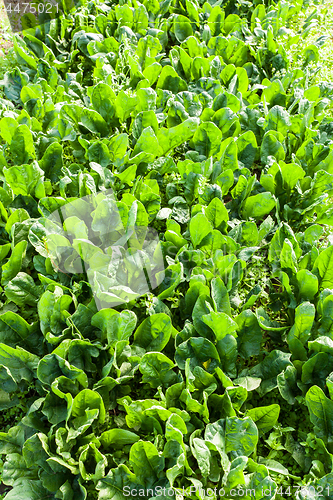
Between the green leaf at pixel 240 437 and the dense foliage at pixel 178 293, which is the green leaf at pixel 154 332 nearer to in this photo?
the dense foliage at pixel 178 293

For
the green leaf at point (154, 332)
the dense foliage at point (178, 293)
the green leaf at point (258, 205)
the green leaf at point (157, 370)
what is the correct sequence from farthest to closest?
the green leaf at point (258, 205) < the green leaf at point (154, 332) < the green leaf at point (157, 370) < the dense foliage at point (178, 293)

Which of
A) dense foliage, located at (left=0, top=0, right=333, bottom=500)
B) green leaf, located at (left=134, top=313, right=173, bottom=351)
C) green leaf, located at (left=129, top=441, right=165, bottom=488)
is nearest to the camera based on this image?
green leaf, located at (left=129, top=441, right=165, bottom=488)

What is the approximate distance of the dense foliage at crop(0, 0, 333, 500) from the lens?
76.7 inches

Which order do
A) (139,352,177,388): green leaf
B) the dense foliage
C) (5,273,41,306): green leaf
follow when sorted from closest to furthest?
the dense foliage
(139,352,177,388): green leaf
(5,273,41,306): green leaf

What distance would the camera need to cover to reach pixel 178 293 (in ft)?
8.29

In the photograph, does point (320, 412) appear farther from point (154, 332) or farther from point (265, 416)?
point (154, 332)

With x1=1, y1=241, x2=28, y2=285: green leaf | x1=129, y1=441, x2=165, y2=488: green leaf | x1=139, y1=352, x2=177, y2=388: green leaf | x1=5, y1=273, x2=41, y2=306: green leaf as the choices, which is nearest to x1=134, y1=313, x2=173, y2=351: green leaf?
x1=139, y1=352, x2=177, y2=388: green leaf

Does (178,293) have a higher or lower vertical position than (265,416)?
higher

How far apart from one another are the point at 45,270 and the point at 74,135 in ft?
3.87

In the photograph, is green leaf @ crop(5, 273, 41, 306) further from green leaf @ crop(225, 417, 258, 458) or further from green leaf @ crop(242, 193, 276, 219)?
green leaf @ crop(242, 193, 276, 219)

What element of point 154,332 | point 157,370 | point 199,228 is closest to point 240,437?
point 157,370

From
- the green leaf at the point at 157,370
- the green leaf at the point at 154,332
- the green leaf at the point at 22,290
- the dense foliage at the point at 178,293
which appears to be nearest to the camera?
the dense foliage at the point at 178,293

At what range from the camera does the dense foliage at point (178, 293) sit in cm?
195

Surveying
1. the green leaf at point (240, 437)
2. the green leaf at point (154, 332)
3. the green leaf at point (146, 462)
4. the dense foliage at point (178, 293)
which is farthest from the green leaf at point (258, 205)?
the green leaf at point (146, 462)
